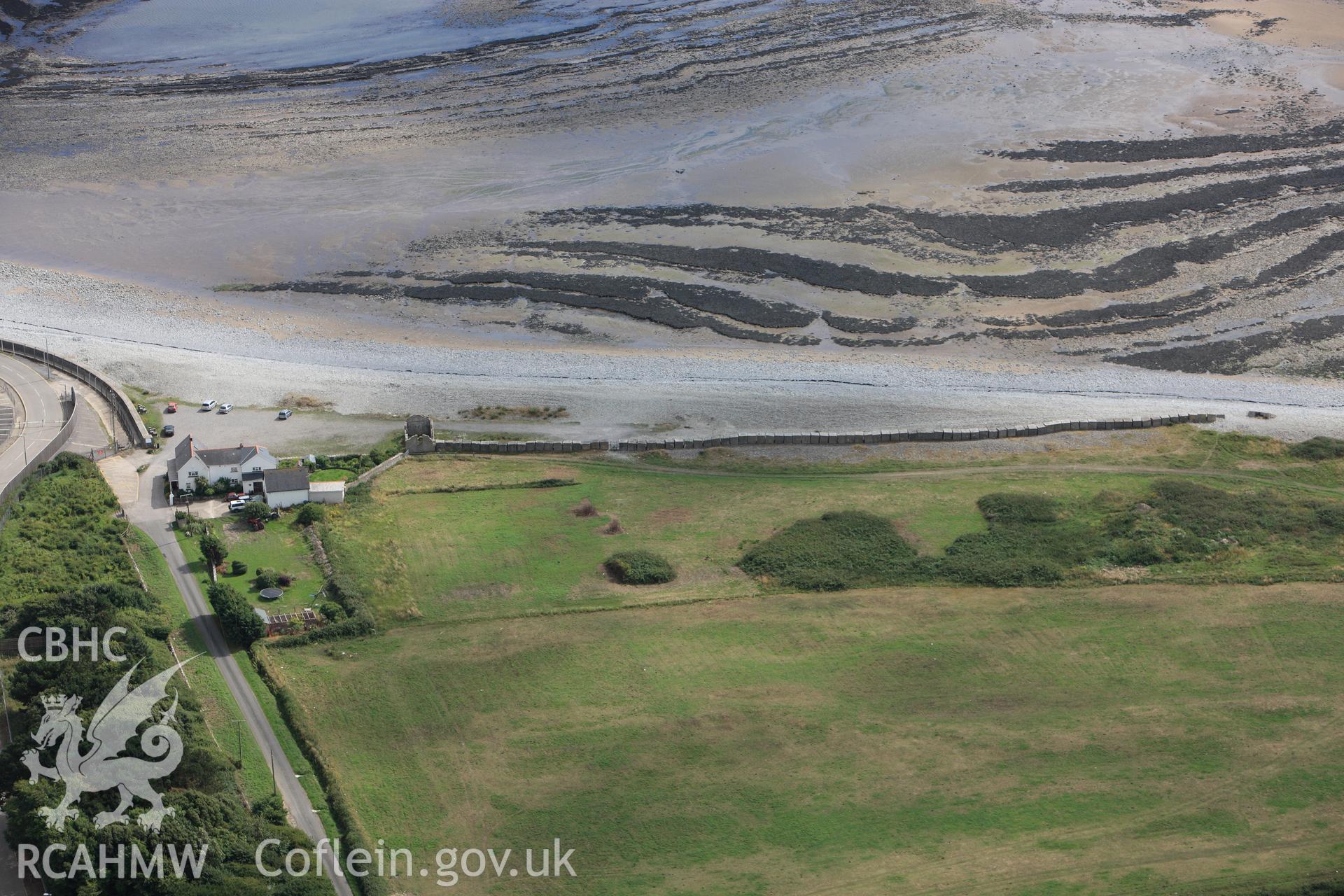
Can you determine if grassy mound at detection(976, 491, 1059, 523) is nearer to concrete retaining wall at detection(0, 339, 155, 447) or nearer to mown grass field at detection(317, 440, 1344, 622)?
mown grass field at detection(317, 440, 1344, 622)

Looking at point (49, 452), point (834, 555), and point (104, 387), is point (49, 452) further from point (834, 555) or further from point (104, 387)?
point (834, 555)

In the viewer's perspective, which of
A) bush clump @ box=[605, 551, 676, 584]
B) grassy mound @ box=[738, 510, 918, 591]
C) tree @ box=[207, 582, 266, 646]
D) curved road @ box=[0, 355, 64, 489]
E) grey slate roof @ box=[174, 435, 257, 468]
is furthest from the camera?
curved road @ box=[0, 355, 64, 489]

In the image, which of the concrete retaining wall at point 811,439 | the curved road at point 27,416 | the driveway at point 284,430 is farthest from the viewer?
the driveway at point 284,430

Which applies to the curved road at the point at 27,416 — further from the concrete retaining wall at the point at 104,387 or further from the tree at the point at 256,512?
the tree at the point at 256,512

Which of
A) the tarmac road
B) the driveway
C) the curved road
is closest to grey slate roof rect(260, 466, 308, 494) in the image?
the tarmac road

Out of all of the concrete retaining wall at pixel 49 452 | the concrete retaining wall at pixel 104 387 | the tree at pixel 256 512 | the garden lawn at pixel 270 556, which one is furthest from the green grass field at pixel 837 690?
the concrete retaining wall at pixel 49 452

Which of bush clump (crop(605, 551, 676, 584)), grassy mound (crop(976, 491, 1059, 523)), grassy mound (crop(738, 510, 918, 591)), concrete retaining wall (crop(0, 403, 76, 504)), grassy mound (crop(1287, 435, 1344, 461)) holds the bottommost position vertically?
grassy mound (crop(1287, 435, 1344, 461))

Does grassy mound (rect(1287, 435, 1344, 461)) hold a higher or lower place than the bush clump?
lower
